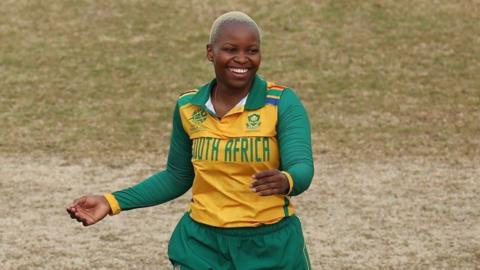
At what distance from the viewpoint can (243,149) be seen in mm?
4770

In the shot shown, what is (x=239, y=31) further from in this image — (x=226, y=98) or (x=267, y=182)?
(x=267, y=182)

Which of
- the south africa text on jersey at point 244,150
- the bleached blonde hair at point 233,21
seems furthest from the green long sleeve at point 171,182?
the bleached blonde hair at point 233,21

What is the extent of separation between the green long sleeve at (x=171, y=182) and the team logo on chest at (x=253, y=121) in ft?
1.46

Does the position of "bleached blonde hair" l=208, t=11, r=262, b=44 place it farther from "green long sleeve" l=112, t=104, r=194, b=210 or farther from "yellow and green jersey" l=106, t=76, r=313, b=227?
"green long sleeve" l=112, t=104, r=194, b=210

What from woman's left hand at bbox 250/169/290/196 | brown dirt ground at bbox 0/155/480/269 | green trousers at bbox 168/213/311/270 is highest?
woman's left hand at bbox 250/169/290/196

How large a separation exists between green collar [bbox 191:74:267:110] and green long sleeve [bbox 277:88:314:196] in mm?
92

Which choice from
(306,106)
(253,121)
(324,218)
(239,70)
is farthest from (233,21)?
(306,106)

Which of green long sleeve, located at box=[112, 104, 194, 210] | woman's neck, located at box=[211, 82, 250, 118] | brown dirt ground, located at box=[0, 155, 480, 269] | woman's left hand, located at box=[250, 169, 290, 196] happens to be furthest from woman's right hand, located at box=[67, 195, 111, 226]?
brown dirt ground, located at box=[0, 155, 480, 269]

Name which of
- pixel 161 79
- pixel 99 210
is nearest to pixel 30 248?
pixel 99 210

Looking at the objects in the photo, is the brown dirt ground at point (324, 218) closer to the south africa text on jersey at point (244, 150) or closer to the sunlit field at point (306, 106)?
the sunlit field at point (306, 106)

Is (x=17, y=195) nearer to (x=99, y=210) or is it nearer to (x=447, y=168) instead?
(x=447, y=168)

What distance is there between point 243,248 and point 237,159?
428mm

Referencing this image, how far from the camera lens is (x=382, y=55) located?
63.7ft

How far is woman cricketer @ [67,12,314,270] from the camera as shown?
477cm
